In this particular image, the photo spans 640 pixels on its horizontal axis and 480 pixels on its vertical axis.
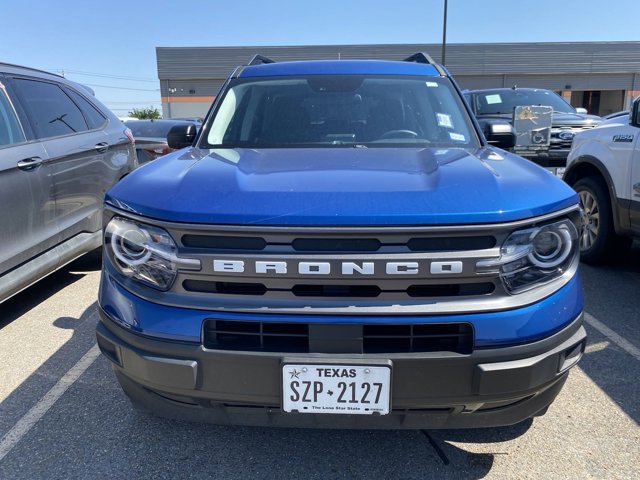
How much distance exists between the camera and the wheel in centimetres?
480

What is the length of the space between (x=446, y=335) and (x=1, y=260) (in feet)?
9.76

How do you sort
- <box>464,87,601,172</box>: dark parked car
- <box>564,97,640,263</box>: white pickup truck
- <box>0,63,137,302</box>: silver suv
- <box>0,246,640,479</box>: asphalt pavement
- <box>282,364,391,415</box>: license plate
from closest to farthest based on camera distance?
<box>282,364,391,415</box>: license plate < <box>0,246,640,479</box>: asphalt pavement < <box>0,63,137,302</box>: silver suv < <box>564,97,640,263</box>: white pickup truck < <box>464,87,601,172</box>: dark parked car

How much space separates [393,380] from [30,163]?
3.16 metres

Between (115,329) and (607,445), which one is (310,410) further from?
(607,445)

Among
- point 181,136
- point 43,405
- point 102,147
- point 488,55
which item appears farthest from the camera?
point 488,55

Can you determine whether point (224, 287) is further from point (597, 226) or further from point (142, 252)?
point (597, 226)

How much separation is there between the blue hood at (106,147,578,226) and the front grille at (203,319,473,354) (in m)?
0.35

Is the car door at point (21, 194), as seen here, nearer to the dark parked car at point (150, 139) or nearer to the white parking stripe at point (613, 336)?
the dark parked car at point (150, 139)

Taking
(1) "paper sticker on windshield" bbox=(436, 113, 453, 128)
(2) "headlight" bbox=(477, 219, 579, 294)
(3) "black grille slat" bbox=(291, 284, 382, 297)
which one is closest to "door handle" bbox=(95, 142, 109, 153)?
(1) "paper sticker on windshield" bbox=(436, 113, 453, 128)

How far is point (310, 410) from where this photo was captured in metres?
1.81

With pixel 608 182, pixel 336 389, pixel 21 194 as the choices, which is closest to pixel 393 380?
pixel 336 389

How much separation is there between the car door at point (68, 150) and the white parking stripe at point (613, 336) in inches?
158

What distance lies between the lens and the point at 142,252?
6.31 feet

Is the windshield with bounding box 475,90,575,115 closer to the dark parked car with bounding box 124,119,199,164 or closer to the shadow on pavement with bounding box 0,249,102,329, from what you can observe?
the dark parked car with bounding box 124,119,199,164
